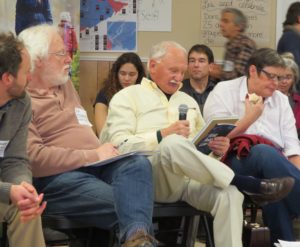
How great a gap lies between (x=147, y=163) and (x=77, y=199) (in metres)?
0.33

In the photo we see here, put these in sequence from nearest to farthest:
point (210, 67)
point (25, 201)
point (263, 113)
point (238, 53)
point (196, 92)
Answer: point (25, 201), point (263, 113), point (238, 53), point (196, 92), point (210, 67)

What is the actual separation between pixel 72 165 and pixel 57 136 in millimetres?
196

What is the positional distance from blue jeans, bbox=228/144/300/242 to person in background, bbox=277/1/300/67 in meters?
1.76

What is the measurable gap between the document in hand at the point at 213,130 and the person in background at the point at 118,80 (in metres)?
1.66

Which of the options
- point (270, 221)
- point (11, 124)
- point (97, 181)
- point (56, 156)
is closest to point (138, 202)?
point (97, 181)

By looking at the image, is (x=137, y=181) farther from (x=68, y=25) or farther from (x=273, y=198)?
(x=68, y=25)

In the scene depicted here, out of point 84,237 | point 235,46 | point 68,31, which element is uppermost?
point 68,31

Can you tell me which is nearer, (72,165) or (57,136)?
(72,165)

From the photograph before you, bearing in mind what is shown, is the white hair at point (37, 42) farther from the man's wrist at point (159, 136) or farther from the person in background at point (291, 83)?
the person in background at point (291, 83)

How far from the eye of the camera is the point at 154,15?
5.59m

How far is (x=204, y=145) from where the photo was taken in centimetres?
297

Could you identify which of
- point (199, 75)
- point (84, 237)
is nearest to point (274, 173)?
point (84, 237)

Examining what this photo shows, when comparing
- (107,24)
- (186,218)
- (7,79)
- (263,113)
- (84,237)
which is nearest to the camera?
(7,79)

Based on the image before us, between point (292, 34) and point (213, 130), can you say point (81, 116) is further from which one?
point (292, 34)
